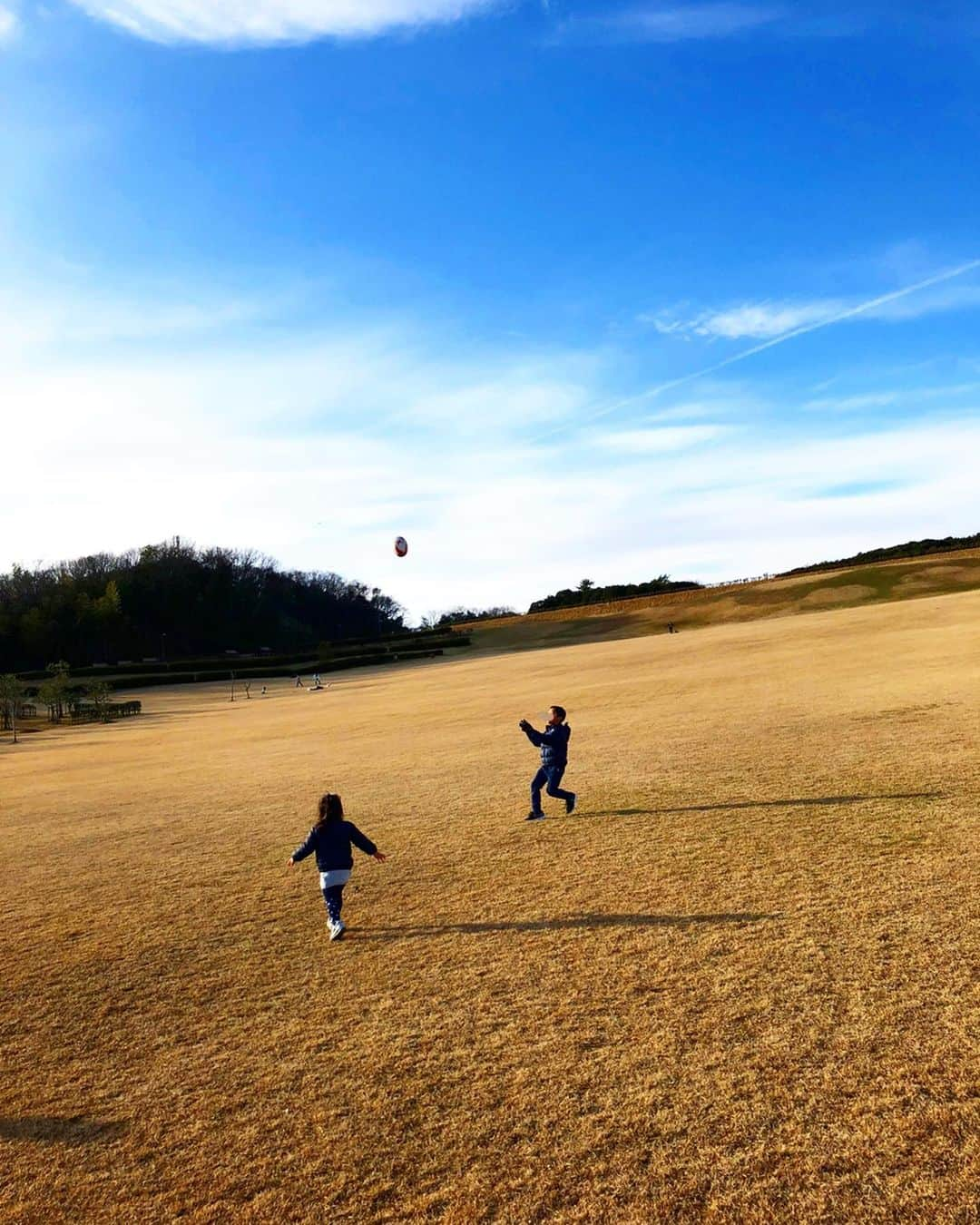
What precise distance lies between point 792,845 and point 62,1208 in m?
9.76

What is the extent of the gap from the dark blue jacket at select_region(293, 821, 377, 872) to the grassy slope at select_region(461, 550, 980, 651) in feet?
244

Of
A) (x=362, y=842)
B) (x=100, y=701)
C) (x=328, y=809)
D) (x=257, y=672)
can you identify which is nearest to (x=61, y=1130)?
(x=328, y=809)

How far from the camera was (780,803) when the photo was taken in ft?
48.8

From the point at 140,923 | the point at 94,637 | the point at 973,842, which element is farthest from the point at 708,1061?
the point at 94,637

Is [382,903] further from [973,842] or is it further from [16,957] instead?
[973,842]

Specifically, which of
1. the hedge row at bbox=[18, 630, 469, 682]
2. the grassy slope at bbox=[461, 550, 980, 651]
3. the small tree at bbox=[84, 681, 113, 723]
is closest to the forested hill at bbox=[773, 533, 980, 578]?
the grassy slope at bbox=[461, 550, 980, 651]

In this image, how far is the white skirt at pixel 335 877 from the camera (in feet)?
35.8

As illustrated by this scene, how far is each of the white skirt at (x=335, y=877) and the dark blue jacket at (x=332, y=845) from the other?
0.12 feet

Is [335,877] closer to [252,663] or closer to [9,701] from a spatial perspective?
[9,701]

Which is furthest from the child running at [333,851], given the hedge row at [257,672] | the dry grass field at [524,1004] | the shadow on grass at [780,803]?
the hedge row at [257,672]

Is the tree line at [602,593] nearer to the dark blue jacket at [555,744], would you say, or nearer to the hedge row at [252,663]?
the hedge row at [252,663]

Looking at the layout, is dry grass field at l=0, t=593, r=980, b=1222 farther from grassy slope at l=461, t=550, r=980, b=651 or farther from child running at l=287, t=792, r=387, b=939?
grassy slope at l=461, t=550, r=980, b=651

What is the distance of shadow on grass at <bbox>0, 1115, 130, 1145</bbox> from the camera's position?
682 cm

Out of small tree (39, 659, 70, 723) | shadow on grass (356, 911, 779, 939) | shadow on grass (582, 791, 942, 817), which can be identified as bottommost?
shadow on grass (582, 791, 942, 817)
